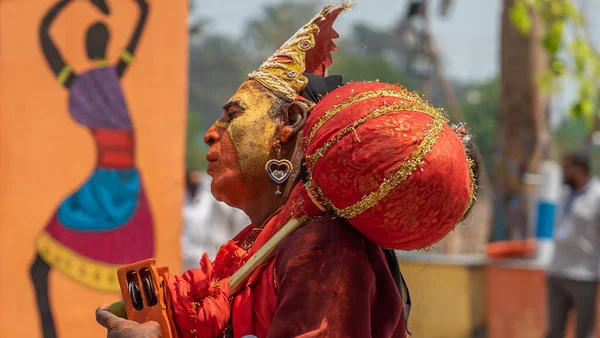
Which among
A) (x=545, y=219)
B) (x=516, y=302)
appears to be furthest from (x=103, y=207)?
(x=545, y=219)

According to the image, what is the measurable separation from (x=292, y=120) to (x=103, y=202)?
2.82 metres

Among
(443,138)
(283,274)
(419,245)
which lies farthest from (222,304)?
(443,138)

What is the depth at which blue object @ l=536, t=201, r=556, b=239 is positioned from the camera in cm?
1089

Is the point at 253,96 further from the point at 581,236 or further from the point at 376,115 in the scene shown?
the point at 581,236

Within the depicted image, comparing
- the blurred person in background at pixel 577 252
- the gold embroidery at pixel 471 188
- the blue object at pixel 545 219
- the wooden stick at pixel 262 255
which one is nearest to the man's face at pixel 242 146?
the wooden stick at pixel 262 255

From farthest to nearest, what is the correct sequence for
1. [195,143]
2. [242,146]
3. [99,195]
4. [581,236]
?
[195,143] → [581,236] → [99,195] → [242,146]

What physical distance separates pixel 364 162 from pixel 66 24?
10.7 ft

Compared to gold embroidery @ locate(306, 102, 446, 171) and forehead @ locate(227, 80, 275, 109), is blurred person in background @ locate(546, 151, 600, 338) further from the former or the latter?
gold embroidery @ locate(306, 102, 446, 171)

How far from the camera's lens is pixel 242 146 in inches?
99.3

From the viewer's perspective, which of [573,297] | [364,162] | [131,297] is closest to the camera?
[364,162]

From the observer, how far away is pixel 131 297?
8.08 ft

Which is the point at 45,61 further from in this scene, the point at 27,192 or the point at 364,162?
the point at 364,162

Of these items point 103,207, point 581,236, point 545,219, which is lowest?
point 545,219

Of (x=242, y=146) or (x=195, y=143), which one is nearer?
(x=242, y=146)
